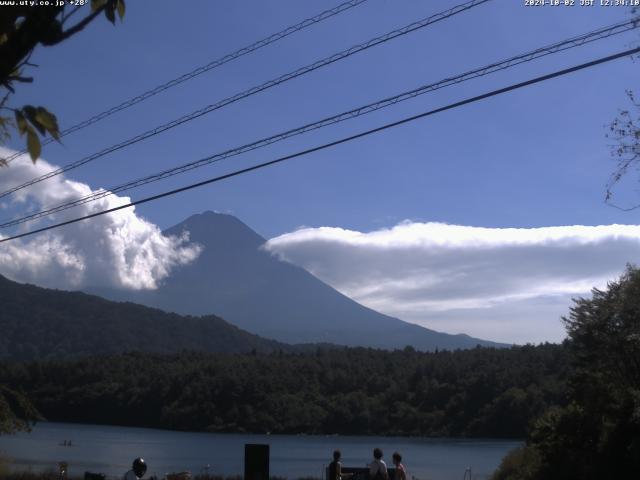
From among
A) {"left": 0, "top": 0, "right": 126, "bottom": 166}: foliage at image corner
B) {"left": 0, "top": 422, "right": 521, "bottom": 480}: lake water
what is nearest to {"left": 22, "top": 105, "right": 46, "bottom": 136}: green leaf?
{"left": 0, "top": 0, "right": 126, "bottom": 166}: foliage at image corner

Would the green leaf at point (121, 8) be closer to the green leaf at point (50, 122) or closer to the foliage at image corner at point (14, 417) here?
the green leaf at point (50, 122)

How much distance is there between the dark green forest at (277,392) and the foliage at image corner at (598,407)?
203 feet

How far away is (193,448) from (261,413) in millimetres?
21629

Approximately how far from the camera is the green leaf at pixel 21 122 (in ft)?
11.9

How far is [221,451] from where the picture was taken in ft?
251

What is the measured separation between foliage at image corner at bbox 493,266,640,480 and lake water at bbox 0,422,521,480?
27.3 metres

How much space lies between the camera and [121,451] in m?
70.6

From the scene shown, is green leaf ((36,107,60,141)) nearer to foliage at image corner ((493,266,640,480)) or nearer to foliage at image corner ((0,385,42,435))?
foliage at image corner ((0,385,42,435))

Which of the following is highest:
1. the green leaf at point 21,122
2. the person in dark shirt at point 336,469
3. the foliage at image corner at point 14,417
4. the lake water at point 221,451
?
the green leaf at point 21,122

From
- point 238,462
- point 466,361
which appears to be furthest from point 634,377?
point 466,361

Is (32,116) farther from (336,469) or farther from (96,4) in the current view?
(336,469)

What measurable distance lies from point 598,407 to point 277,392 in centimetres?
8524

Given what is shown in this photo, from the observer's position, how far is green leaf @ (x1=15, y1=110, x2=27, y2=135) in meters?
3.63

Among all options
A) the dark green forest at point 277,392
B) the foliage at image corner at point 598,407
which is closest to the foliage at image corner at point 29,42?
the foliage at image corner at point 598,407
